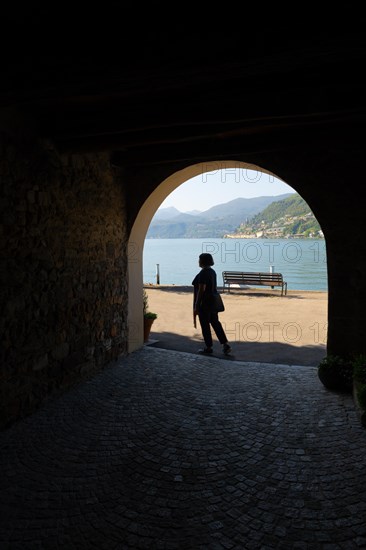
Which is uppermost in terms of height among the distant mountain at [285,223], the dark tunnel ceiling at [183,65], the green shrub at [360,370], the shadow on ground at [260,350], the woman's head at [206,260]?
the distant mountain at [285,223]

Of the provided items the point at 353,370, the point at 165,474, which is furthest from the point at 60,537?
the point at 353,370

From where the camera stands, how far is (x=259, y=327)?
7746 mm

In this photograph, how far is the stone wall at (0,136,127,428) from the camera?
136 inches

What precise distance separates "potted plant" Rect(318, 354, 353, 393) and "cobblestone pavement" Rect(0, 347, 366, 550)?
0.13m

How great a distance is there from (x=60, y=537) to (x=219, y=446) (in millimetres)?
1423

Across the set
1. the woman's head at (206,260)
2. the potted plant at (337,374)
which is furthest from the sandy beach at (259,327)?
the woman's head at (206,260)

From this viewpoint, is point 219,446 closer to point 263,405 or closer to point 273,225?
point 263,405

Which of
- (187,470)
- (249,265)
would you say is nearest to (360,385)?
(187,470)

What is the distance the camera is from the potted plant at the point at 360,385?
3.36m

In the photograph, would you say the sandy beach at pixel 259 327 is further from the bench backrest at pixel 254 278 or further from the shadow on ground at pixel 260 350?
the bench backrest at pixel 254 278

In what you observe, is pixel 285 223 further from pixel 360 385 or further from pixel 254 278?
pixel 360 385

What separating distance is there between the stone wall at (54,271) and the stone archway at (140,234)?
14.9 inches

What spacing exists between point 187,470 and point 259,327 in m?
5.25

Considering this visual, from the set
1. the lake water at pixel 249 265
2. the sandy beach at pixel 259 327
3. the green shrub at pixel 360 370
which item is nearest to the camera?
the green shrub at pixel 360 370
